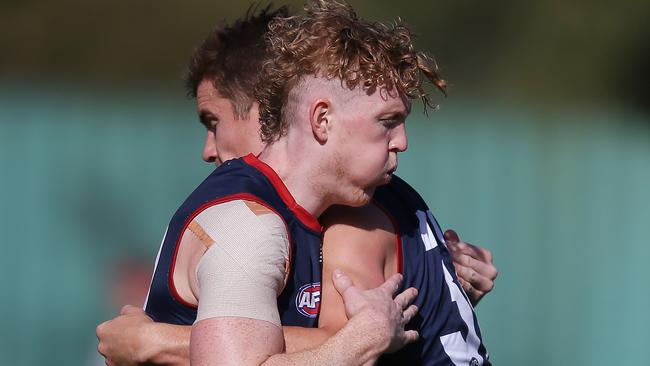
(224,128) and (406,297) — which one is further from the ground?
(224,128)

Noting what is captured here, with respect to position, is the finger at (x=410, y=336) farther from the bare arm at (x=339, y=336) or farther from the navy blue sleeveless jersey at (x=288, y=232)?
the navy blue sleeveless jersey at (x=288, y=232)

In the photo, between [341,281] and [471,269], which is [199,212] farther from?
[471,269]

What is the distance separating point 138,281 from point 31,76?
4.57 ft

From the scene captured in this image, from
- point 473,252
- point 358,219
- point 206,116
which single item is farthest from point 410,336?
point 206,116

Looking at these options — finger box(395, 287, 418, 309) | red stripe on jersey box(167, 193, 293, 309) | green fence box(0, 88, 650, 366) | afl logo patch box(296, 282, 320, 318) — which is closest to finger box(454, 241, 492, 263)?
finger box(395, 287, 418, 309)

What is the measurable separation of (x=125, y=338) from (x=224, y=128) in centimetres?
90

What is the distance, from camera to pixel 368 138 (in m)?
2.79

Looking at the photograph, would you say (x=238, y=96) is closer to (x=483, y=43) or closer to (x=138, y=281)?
(x=138, y=281)

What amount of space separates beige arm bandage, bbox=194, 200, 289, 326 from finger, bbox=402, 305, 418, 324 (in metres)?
0.36

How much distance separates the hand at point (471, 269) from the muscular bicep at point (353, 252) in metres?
0.54

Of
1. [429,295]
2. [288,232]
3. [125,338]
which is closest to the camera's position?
[288,232]

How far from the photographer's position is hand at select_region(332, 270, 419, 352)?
263 cm

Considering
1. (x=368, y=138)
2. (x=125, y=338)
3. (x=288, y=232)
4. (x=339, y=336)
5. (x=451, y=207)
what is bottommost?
(x=125, y=338)

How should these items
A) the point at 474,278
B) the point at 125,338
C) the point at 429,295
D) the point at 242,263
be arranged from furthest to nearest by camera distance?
the point at 474,278 < the point at 429,295 < the point at 125,338 < the point at 242,263
